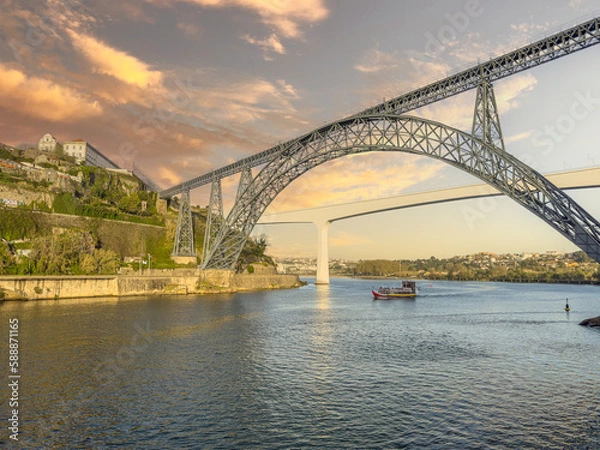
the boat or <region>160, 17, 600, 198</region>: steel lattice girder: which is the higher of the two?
<region>160, 17, 600, 198</region>: steel lattice girder

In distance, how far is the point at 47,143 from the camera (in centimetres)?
8956

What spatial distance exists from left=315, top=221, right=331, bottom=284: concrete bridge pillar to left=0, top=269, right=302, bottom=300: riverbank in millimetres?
24046

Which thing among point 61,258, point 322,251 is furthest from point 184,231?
point 322,251

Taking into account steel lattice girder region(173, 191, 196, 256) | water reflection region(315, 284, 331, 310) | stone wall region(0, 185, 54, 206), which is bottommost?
water reflection region(315, 284, 331, 310)

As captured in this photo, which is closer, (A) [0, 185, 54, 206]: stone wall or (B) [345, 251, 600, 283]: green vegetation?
(A) [0, 185, 54, 206]: stone wall

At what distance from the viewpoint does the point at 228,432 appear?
437 inches

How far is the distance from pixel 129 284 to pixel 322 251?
45778mm

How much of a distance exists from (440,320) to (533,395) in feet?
66.8

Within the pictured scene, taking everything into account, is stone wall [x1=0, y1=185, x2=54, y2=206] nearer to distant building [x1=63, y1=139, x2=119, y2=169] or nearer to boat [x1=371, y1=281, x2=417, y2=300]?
distant building [x1=63, y1=139, x2=119, y2=169]

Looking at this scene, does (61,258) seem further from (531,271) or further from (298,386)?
(531,271)

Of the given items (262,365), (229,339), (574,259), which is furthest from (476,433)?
(574,259)

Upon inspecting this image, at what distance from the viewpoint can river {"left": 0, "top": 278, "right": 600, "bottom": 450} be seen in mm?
10852

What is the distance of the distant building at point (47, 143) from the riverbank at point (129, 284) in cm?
5375

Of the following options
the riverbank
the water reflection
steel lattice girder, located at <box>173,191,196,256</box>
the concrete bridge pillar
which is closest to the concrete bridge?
the concrete bridge pillar
